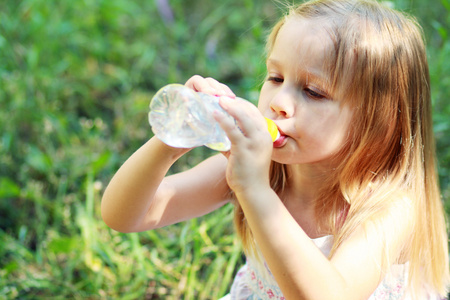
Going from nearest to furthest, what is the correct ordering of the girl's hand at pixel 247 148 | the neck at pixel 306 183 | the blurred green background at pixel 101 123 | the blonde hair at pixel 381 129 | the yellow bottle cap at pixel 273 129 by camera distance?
1. the girl's hand at pixel 247 148
2. the yellow bottle cap at pixel 273 129
3. the blonde hair at pixel 381 129
4. the neck at pixel 306 183
5. the blurred green background at pixel 101 123

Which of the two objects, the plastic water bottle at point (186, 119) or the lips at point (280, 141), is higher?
the plastic water bottle at point (186, 119)

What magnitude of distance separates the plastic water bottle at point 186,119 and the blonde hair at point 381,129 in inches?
10.1

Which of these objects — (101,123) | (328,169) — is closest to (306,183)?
(328,169)

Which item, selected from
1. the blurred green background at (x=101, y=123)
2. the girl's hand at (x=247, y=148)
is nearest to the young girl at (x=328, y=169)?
the girl's hand at (x=247, y=148)

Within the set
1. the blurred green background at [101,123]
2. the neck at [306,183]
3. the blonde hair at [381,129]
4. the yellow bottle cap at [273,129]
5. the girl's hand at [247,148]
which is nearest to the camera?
the girl's hand at [247,148]

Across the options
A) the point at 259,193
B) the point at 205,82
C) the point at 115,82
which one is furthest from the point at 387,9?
the point at 115,82

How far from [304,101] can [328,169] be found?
0.92 ft

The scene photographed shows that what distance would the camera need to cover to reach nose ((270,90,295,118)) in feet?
3.94

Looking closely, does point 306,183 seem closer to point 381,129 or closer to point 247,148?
point 381,129

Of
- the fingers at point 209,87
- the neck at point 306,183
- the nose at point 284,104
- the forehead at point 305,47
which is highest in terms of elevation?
the forehead at point 305,47

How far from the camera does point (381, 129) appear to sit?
135 cm

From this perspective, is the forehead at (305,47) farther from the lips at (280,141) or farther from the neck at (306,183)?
the neck at (306,183)

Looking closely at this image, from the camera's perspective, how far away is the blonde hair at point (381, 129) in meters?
1.26

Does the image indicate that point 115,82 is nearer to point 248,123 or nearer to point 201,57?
point 201,57
